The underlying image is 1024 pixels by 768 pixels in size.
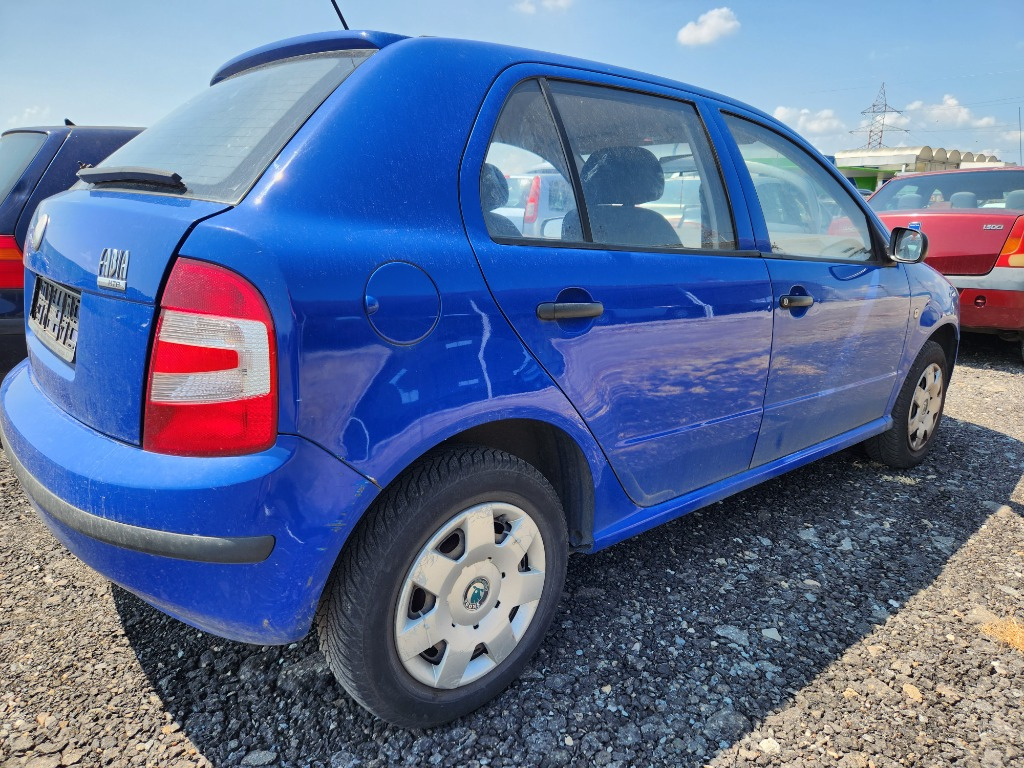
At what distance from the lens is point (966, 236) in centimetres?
576

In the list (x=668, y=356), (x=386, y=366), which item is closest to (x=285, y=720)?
(x=386, y=366)

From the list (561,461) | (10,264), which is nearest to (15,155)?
(10,264)

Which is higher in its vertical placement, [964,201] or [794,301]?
[964,201]

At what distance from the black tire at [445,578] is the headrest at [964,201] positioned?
6.08 m

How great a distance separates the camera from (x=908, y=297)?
320 cm

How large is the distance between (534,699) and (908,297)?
99.6 inches

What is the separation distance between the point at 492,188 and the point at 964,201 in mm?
6179

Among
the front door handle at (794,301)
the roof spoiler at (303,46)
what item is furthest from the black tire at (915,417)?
the roof spoiler at (303,46)

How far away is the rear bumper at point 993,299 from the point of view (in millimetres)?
5520

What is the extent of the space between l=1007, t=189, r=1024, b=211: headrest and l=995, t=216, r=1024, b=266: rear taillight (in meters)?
0.39

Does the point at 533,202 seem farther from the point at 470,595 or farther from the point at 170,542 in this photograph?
the point at 170,542

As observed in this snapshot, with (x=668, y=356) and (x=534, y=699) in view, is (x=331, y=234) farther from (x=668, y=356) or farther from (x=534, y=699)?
(x=534, y=699)

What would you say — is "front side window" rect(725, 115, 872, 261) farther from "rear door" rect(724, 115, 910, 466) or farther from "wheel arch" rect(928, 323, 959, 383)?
"wheel arch" rect(928, 323, 959, 383)

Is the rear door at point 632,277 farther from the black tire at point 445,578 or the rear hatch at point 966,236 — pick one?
the rear hatch at point 966,236
